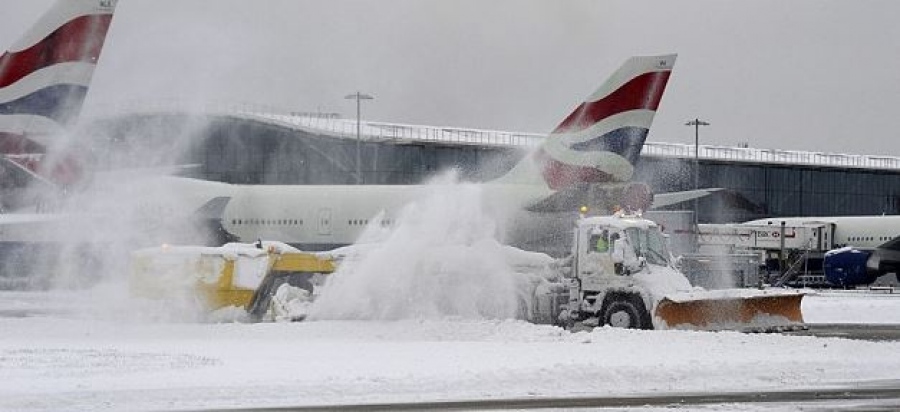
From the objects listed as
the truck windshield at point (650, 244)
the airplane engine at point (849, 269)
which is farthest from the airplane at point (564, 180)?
the airplane engine at point (849, 269)

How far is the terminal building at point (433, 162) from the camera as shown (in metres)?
76.1

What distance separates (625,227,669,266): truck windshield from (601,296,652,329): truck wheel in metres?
1.03

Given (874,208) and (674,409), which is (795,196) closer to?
(874,208)

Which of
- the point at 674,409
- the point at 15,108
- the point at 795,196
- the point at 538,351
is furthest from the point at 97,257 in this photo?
the point at 795,196

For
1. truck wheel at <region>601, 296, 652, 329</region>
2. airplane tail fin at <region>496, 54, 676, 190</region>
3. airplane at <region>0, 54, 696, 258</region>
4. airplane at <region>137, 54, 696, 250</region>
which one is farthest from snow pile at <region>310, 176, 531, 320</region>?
airplane tail fin at <region>496, 54, 676, 190</region>

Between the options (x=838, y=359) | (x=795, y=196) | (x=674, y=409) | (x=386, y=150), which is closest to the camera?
(x=674, y=409)

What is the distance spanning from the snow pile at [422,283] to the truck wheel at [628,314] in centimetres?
207

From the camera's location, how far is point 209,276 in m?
29.5

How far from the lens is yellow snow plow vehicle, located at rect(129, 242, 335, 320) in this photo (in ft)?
96.6

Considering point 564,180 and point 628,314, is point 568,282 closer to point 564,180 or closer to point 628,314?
point 628,314

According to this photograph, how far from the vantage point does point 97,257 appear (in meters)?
38.5

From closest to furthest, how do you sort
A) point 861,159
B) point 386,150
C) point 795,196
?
point 386,150
point 795,196
point 861,159

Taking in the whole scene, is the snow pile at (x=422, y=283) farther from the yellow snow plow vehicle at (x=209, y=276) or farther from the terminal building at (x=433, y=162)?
the terminal building at (x=433, y=162)

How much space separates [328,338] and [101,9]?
1233 centimetres
